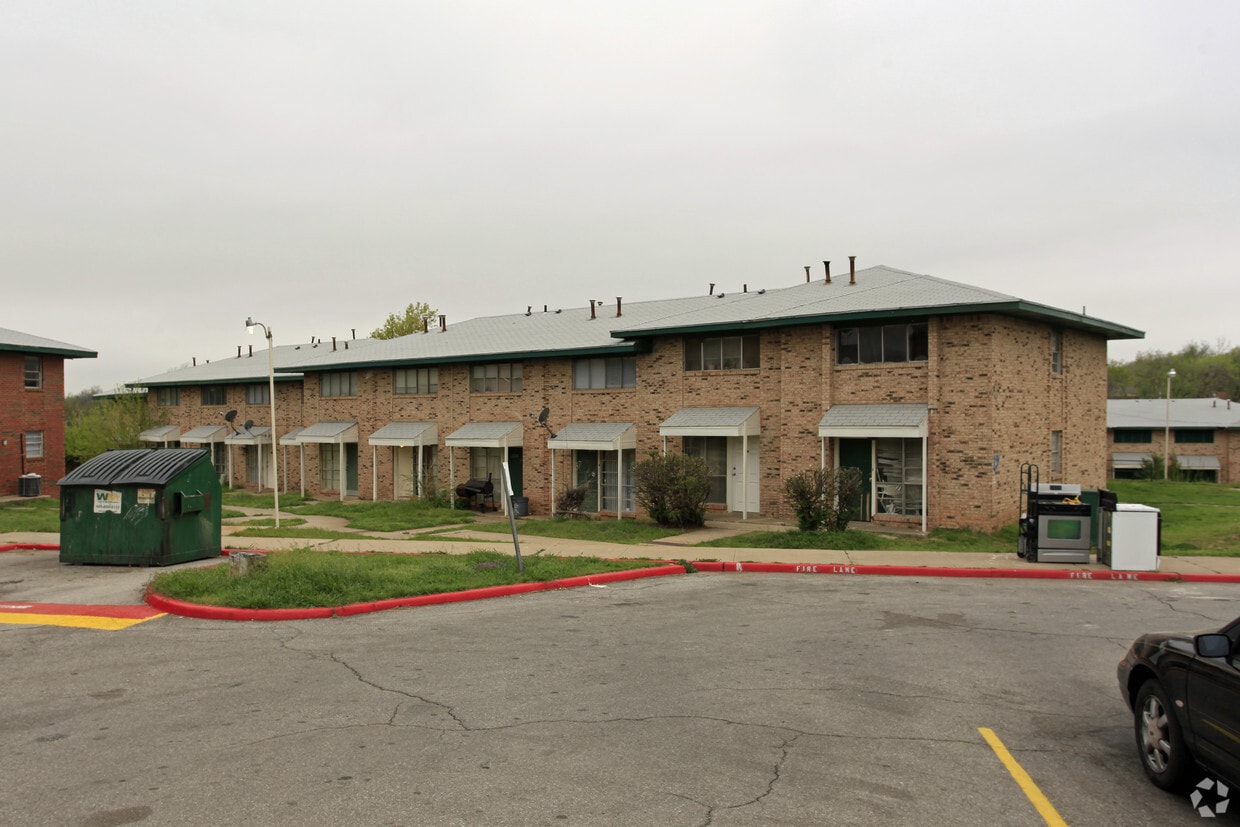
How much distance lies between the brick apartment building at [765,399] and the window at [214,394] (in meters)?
10.4

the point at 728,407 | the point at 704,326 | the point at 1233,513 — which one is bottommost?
the point at 1233,513

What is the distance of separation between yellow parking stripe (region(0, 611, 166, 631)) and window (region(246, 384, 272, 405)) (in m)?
29.2

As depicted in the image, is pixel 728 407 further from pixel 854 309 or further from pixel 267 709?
pixel 267 709

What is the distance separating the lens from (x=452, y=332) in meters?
36.0

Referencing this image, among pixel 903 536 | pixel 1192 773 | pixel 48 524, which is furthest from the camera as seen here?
pixel 48 524

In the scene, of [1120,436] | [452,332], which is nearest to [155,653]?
[452,332]

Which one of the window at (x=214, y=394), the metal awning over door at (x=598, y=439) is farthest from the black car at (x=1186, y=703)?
the window at (x=214, y=394)

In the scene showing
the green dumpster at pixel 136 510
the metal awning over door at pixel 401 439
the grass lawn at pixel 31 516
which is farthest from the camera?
the metal awning over door at pixel 401 439

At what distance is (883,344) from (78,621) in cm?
1683

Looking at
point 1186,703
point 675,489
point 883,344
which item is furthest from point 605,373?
point 1186,703

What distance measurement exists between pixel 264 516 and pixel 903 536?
1794 cm

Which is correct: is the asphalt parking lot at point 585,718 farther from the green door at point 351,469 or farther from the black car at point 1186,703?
the green door at point 351,469

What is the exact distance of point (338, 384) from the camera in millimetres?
35562

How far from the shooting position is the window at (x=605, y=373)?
86.4 ft
